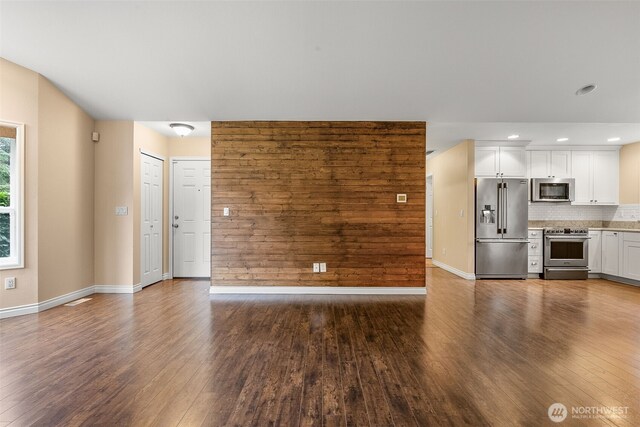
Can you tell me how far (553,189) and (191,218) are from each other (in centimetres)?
719

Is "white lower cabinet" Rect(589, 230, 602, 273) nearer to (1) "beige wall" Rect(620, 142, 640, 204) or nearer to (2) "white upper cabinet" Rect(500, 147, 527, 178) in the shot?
(1) "beige wall" Rect(620, 142, 640, 204)

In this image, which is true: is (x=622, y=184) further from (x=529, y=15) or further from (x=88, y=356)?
(x=88, y=356)

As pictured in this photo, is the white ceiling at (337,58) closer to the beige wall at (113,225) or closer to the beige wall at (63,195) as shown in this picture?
the beige wall at (63,195)

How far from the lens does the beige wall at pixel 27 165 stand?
3.69 metres

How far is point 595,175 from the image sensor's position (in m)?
6.43

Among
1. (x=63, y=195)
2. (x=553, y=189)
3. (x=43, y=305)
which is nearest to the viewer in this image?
(x=43, y=305)

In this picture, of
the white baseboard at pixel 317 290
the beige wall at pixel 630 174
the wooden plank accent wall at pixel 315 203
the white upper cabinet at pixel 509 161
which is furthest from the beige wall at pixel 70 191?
the beige wall at pixel 630 174

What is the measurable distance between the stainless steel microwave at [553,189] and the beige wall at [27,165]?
8.13 meters

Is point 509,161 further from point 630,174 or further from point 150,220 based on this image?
point 150,220

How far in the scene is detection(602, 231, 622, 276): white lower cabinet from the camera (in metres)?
5.93

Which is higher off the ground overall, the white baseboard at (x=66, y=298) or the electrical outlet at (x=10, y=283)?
the electrical outlet at (x=10, y=283)

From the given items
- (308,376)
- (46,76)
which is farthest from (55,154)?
(308,376)

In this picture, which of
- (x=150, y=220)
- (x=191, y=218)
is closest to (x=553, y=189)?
(x=191, y=218)

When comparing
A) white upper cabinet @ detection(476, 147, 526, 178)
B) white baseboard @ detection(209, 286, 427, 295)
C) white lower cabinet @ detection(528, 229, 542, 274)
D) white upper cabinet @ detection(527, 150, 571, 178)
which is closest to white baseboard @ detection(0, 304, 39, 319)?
white baseboard @ detection(209, 286, 427, 295)
